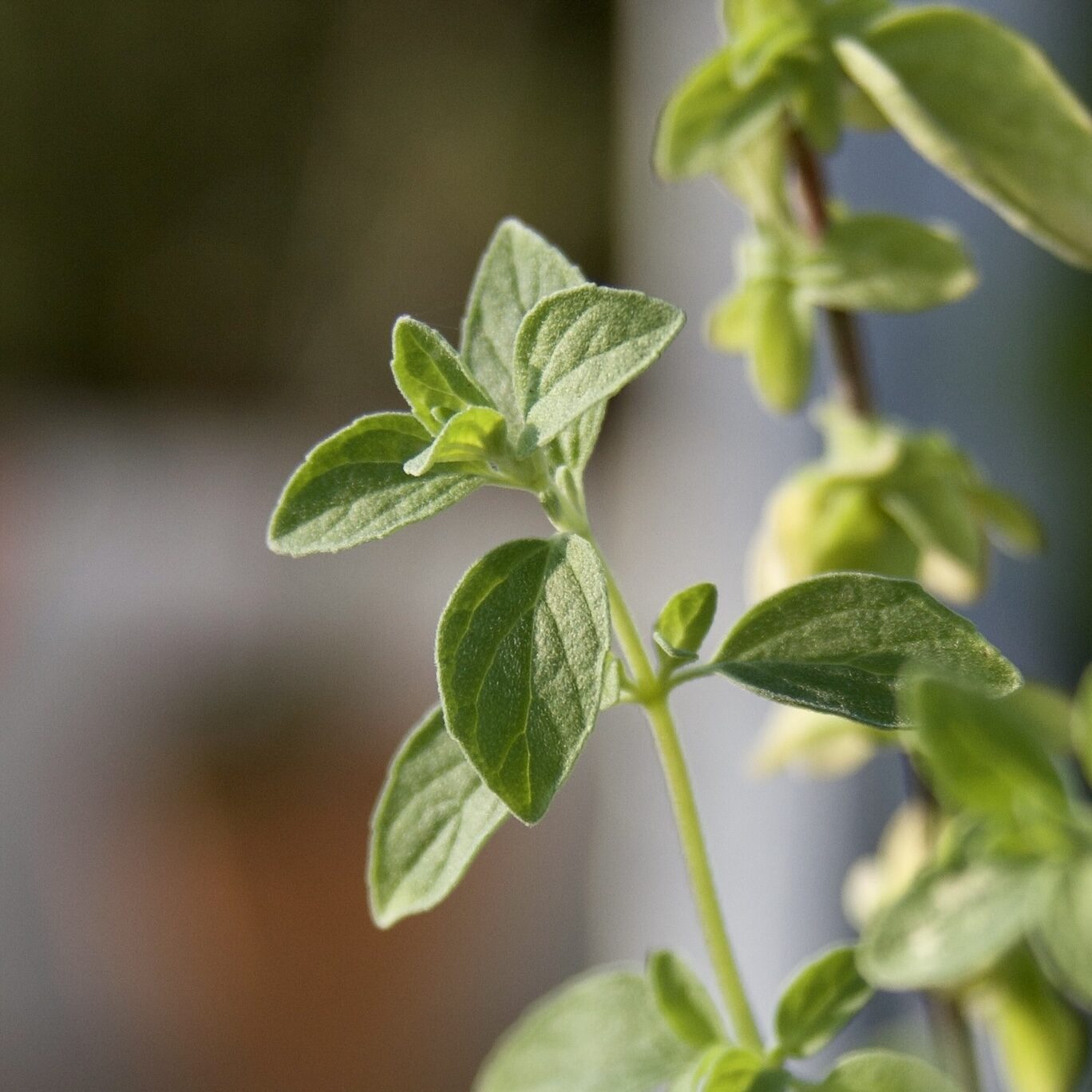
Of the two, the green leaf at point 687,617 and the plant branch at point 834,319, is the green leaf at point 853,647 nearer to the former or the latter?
the green leaf at point 687,617

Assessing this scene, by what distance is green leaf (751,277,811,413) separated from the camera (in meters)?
0.24

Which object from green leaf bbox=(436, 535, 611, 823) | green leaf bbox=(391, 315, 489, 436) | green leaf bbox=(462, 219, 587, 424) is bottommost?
green leaf bbox=(436, 535, 611, 823)

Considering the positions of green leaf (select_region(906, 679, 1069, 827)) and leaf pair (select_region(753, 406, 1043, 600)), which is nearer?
green leaf (select_region(906, 679, 1069, 827))

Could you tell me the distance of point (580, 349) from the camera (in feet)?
0.44

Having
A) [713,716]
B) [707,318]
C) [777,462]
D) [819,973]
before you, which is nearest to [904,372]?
[777,462]

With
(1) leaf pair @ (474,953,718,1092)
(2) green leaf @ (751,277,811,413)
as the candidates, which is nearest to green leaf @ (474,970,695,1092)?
(1) leaf pair @ (474,953,718,1092)

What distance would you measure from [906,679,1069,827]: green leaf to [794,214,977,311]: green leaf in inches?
4.4

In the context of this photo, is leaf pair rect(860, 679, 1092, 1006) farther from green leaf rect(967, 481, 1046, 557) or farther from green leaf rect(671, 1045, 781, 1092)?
green leaf rect(967, 481, 1046, 557)

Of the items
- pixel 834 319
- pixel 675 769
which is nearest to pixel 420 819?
pixel 675 769

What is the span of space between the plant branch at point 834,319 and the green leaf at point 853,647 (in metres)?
0.11

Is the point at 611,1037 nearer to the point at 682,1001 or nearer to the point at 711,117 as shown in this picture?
the point at 682,1001

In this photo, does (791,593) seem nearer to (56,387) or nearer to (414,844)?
(414,844)

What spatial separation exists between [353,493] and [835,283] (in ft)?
0.40

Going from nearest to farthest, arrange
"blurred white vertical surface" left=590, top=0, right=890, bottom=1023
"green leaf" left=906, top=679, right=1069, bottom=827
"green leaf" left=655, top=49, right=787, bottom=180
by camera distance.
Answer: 1. "green leaf" left=906, top=679, right=1069, bottom=827
2. "green leaf" left=655, top=49, right=787, bottom=180
3. "blurred white vertical surface" left=590, top=0, right=890, bottom=1023
